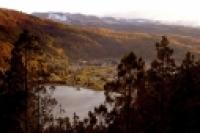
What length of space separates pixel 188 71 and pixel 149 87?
9.84 meters

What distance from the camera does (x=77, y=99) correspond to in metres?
158

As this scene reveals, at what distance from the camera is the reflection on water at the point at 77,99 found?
131 metres

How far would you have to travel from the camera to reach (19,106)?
183 ft

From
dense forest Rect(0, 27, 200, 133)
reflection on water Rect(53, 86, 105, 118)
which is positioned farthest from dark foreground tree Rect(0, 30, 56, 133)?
reflection on water Rect(53, 86, 105, 118)

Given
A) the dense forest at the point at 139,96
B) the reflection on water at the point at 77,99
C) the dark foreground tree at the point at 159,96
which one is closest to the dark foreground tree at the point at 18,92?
the dense forest at the point at 139,96

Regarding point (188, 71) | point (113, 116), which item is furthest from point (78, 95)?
point (188, 71)

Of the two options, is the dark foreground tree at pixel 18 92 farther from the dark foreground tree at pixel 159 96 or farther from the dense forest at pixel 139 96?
the dark foreground tree at pixel 159 96

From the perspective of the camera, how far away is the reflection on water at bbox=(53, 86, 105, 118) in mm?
131350

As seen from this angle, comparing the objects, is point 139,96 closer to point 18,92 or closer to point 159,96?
point 159,96

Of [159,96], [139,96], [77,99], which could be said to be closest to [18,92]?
[159,96]

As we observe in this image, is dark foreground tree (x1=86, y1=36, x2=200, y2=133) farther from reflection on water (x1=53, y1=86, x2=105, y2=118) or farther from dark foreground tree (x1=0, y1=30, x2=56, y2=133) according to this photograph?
reflection on water (x1=53, y1=86, x2=105, y2=118)

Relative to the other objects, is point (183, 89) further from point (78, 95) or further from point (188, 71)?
point (78, 95)

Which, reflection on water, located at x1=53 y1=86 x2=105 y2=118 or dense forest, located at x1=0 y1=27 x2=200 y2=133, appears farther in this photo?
reflection on water, located at x1=53 y1=86 x2=105 y2=118

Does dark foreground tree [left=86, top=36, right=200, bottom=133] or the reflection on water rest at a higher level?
dark foreground tree [left=86, top=36, right=200, bottom=133]
